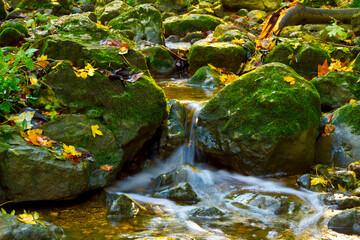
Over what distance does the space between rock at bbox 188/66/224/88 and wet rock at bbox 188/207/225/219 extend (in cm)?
391

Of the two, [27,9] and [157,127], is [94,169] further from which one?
[27,9]

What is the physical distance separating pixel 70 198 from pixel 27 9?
14538 millimetres

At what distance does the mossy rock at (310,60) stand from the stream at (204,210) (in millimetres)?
3073

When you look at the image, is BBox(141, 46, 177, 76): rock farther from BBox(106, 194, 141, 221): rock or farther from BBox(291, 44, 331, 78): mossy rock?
BBox(106, 194, 141, 221): rock

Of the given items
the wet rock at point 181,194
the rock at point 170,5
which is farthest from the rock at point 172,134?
the rock at point 170,5

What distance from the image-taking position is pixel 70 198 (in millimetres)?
3838

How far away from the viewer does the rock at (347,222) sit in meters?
3.36

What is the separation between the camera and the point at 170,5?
18.6 meters

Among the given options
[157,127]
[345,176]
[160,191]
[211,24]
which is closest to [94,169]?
[160,191]

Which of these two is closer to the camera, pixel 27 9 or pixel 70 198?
pixel 70 198

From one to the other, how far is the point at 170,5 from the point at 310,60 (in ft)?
41.8

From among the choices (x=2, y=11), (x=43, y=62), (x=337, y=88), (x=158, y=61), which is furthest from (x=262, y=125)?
(x=2, y=11)

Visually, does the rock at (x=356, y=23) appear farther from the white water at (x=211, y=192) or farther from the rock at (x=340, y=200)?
the rock at (x=340, y=200)

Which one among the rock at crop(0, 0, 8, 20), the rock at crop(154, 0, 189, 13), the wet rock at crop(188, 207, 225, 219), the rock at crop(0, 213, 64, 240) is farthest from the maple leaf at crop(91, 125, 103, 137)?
the rock at crop(154, 0, 189, 13)
